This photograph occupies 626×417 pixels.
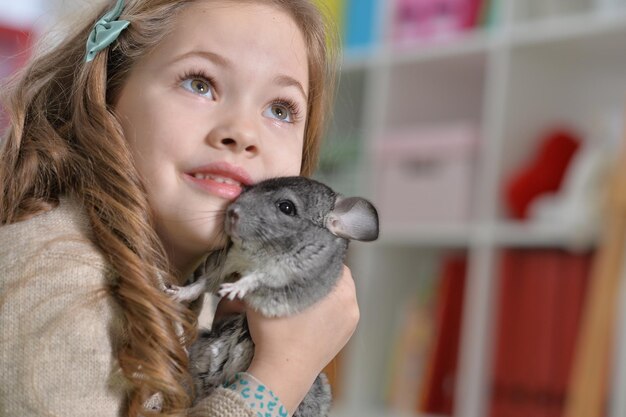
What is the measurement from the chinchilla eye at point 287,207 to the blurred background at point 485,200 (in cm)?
140

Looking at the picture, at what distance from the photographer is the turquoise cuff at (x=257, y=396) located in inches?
40.8

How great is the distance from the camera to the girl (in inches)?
40.4

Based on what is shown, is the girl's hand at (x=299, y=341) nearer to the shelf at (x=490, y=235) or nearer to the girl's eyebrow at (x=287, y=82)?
the girl's eyebrow at (x=287, y=82)

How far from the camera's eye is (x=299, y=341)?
3.67 feet

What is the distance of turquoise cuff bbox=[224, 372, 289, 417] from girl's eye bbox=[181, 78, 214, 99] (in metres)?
0.35

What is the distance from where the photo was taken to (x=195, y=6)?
4.00 ft

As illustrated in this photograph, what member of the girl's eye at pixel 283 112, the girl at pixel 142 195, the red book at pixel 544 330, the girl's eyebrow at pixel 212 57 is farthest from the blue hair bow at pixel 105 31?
the red book at pixel 544 330

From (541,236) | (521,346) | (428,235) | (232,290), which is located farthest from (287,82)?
(428,235)

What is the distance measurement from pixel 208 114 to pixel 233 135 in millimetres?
45

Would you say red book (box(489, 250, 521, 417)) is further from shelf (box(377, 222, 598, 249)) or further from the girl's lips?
the girl's lips

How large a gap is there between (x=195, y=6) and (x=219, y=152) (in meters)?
0.21

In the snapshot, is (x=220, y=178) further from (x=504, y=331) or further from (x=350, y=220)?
(x=504, y=331)

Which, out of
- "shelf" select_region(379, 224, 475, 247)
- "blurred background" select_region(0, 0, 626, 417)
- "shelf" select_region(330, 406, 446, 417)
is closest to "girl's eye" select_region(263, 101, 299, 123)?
"blurred background" select_region(0, 0, 626, 417)

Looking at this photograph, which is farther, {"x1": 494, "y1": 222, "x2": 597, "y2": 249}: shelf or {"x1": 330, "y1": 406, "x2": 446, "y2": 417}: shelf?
{"x1": 330, "y1": 406, "x2": 446, "y2": 417}: shelf
